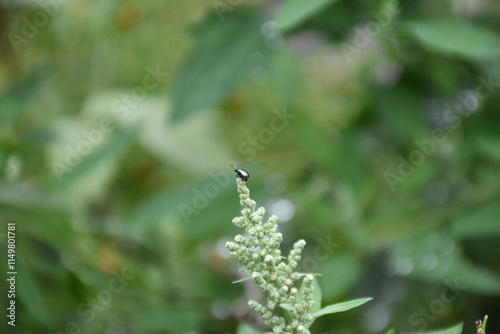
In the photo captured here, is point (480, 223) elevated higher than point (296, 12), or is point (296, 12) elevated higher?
point (296, 12)

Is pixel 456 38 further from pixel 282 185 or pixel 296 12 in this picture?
pixel 282 185

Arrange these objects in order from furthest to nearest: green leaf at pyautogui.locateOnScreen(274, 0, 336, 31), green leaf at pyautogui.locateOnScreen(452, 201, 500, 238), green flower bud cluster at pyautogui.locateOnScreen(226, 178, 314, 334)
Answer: green leaf at pyautogui.locateOnScreen(452, 201, 500, 238), green leaf at pyautogui.locateOnScreen(274, 0, 336, 31), green flower bud cluster at pyautogui.locateOnScreen(226, 178, 314, 334)

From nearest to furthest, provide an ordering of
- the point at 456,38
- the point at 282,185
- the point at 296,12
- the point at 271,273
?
the point at 271,273 < the point at 296,12 < the point at 456,38 < the point at 282,185

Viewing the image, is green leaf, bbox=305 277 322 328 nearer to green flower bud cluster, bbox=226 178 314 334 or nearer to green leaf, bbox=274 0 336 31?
green flower bud cluster, bbox=226 178 314 334

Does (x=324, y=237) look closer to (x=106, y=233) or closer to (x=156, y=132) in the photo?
(x=106, y=233)

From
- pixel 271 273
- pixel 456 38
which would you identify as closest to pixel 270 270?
pixel 271 273

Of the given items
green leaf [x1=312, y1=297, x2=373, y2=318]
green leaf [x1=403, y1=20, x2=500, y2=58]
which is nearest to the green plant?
green leaf [x1=312, y1=297, x2=373, y2=318]
